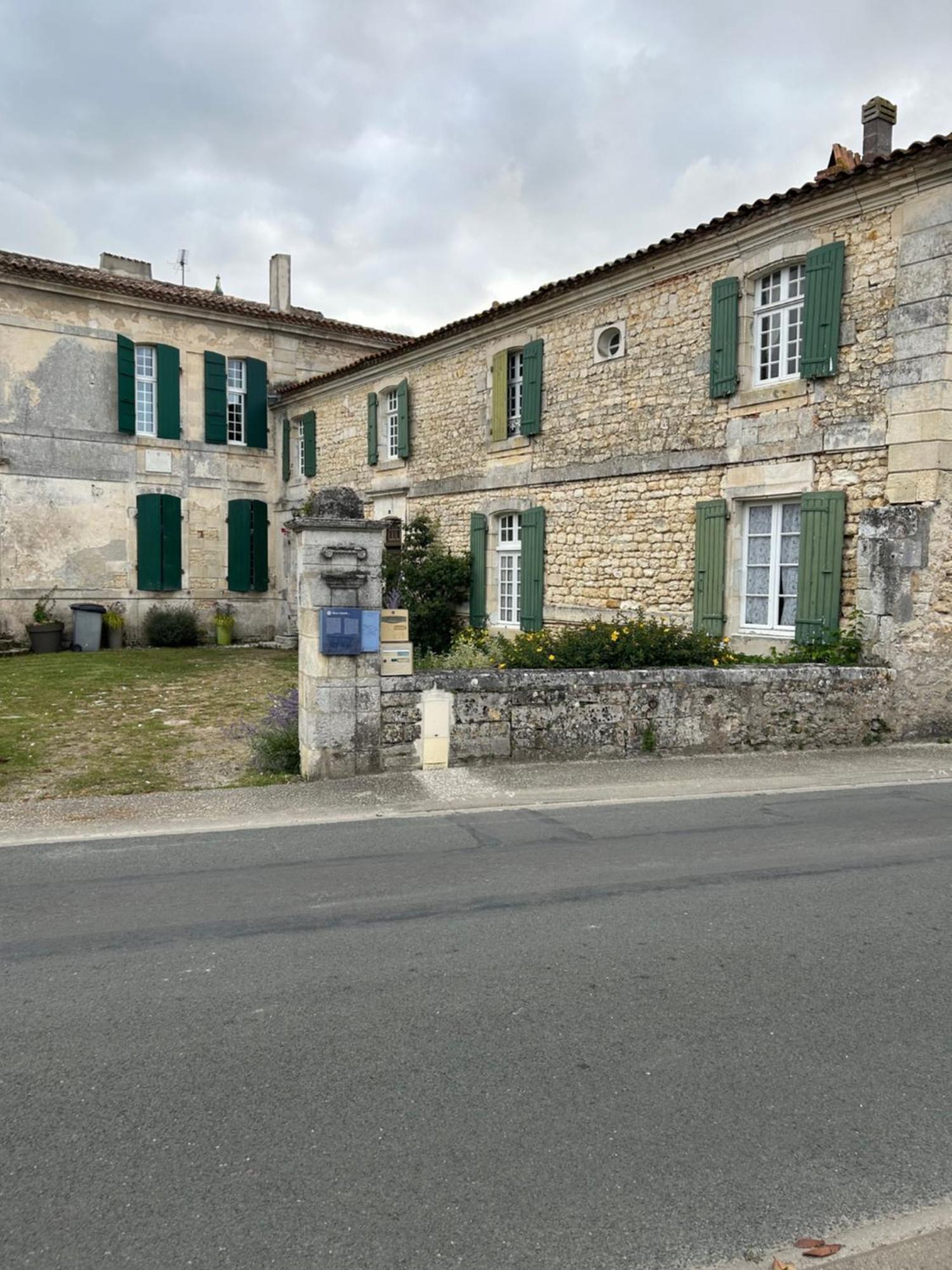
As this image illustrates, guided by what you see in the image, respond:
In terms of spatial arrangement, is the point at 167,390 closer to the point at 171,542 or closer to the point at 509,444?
the point at 171,542

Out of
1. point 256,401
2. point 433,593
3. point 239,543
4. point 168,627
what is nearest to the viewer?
point 433,593

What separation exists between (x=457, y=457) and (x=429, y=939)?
13.2 metres

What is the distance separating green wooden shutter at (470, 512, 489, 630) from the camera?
1593 centimetres

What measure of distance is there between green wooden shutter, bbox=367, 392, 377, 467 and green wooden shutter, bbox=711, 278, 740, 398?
8.63 m

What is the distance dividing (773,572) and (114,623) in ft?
47.4

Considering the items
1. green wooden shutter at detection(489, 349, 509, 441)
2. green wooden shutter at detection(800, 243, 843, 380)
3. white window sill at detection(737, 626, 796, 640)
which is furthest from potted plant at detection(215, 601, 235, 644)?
green wooden shutter at detection(800, 243, 843, 380)

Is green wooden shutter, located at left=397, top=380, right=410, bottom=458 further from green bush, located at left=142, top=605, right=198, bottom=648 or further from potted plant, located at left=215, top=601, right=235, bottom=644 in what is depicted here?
green bush, located at left=142, top=605, right=198, bottom=648

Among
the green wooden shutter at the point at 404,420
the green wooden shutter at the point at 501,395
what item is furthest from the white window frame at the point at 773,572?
the green wooden shutter at the point at 404,420

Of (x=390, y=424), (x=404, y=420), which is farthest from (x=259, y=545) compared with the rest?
(x=404, y=420)

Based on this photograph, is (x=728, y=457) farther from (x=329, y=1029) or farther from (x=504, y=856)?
(x=329, y=1029)

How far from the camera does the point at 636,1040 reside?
3283 mm

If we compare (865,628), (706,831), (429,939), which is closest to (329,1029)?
(429,939)

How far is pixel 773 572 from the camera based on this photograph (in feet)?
37.1

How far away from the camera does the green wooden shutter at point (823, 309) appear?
10.4 metres
